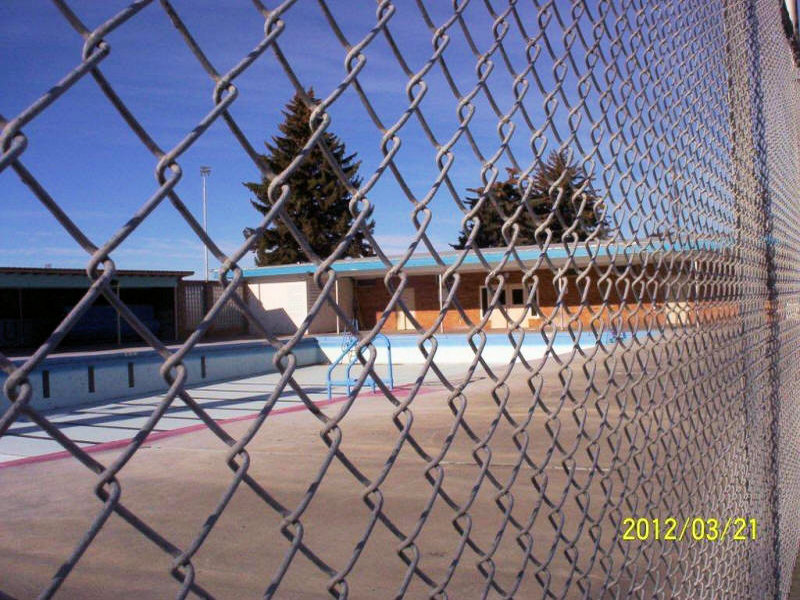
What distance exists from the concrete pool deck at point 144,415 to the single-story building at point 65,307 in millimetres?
10848

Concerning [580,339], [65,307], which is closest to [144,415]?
[580,339]

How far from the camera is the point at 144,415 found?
13.4m

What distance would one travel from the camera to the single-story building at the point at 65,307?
26531 millimetres

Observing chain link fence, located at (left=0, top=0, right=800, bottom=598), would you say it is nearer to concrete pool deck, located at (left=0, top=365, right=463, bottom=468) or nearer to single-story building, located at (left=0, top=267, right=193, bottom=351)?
concrete pool deck, located at (left=0, top=365, right=463, bottom=468)

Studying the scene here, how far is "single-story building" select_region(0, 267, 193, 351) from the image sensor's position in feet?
87.0

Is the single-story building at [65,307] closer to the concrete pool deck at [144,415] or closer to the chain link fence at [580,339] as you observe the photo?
the concrete pool deck at [144,415]

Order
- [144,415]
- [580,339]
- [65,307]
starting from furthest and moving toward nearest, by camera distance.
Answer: [65,307]
[144,415]
[580,339]

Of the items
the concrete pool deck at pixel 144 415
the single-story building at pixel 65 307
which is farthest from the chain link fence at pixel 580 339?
the single-story building at pixel 65 307

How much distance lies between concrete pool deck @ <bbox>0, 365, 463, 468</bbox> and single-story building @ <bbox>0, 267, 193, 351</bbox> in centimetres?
1085

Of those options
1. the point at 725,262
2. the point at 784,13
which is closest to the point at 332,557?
the point at 725,262

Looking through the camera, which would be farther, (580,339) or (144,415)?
(144,415)

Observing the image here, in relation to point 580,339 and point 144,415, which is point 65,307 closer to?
point 144,415

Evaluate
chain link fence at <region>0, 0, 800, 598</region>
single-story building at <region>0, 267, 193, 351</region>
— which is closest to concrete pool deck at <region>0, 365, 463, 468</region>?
chain link fence at <region>0, 0, 800, 598</region>

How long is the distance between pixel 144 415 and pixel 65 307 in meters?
18.7
